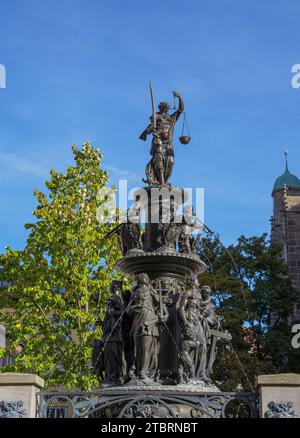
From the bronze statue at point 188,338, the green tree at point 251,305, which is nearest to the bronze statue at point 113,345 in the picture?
the bronze statue at point 188,338

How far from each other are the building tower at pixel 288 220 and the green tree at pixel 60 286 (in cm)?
1271

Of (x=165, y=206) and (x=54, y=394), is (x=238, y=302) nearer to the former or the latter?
(x=165, y=206)

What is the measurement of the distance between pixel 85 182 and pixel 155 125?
1421 cm

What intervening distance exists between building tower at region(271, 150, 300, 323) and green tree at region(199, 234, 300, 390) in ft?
7.87

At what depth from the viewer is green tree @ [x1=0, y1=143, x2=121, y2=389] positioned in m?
24.2

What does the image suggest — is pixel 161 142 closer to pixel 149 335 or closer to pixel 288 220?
pixel 149 335

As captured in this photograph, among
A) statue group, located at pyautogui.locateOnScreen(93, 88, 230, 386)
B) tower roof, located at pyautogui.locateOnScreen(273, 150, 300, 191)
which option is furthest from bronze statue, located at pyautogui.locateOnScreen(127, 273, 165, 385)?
tower roof, located at pyautogui.locateOnScreen(273, 150, 300, 191)

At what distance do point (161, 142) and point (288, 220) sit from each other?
91.9ft

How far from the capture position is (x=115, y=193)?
93.9 feet

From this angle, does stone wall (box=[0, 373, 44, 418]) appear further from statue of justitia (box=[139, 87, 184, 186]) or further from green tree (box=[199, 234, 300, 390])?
green tree (box=[199, 234, 300, 390])

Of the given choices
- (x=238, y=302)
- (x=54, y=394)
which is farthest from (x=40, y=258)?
(x=54, y=394)

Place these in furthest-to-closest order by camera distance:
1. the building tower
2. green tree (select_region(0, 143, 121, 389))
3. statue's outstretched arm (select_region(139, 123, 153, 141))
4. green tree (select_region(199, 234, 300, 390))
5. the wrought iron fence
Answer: the building tower < green tree (select_region(199, 234, 300, 390)) < green tree (select_region(0, 143, 121, 389)) < statue's outstretched arm (select_region(139, 123, 153, 141)) < the wrought iron fence

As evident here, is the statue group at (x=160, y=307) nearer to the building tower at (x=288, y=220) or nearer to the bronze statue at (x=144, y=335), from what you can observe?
the bronze statue at (x=144, y=335)

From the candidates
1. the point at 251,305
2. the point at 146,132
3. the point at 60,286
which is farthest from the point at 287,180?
the point at 146,132
